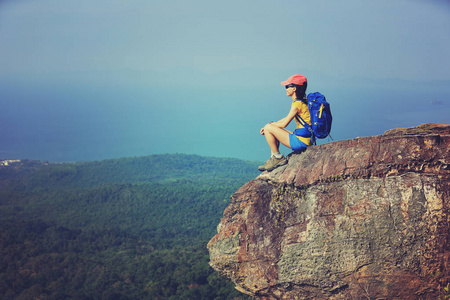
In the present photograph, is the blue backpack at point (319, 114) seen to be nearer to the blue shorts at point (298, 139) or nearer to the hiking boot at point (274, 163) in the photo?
the blue shorts at point (298, 139)

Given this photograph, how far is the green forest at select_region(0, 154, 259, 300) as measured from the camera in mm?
39000

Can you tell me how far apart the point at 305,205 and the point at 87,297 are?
127ft

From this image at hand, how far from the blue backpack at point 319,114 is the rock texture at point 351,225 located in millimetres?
444

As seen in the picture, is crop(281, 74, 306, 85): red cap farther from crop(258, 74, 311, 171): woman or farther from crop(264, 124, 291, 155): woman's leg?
crop(264, 124, 291, 155): woman's leg

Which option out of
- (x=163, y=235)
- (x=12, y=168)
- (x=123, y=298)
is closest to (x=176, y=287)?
(x=123, y=298)

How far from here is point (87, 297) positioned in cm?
3981

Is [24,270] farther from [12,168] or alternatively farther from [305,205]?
[12,168]

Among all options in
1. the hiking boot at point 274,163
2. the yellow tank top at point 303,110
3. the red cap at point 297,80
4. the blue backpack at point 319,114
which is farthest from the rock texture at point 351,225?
the red cap at point 297,80

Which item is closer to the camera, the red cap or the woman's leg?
the red cap

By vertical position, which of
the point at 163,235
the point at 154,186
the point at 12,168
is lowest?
the point at 163,235

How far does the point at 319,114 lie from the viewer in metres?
8.91

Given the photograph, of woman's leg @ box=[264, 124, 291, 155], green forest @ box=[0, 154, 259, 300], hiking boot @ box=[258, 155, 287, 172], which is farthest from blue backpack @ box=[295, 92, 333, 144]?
green forest @ box=[0, 154, 259, 300]

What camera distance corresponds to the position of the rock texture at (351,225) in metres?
7.40

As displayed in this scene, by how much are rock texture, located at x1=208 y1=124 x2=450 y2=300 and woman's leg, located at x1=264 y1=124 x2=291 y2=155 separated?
2.13 feet
